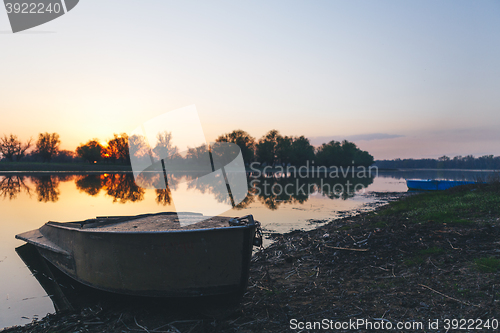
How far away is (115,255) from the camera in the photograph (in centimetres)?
532

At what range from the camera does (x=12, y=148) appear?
306 feet

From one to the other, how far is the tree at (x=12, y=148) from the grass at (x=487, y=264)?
121377 millimetres

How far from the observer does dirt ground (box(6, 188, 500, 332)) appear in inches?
164

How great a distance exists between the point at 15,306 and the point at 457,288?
8.51 m

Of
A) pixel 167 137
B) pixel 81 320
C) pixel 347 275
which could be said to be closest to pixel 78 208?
pixel 167 137

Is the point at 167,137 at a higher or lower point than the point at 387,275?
higher

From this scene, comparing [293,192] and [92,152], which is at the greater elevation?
[92,152]

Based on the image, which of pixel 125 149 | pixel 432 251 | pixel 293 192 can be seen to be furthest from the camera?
pixel 125 149

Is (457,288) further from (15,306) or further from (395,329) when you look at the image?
(15,306)

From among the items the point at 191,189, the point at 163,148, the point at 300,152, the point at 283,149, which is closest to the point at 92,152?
the point at 283,149

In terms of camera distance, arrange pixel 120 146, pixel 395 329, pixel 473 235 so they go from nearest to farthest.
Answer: pixel 395 329, pixel 473 235, pixel 120 146

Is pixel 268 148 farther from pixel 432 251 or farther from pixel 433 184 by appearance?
pixel 432 251

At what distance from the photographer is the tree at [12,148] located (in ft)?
301

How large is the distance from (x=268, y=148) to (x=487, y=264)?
102 metres
